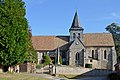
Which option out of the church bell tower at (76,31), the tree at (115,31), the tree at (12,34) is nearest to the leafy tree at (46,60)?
the church bell tower at (76,31)

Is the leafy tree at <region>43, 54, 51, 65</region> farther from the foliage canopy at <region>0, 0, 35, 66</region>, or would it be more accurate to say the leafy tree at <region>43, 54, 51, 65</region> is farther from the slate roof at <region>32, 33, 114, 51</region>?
the foliage canopy at <region>0, 0, 35, 66</region>

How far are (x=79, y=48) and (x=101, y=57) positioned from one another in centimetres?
794

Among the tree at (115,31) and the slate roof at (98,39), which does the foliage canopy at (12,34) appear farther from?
the tree at (115,31)

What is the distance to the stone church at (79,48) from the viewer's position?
2923 inches

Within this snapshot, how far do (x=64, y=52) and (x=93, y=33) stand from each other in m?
11.3

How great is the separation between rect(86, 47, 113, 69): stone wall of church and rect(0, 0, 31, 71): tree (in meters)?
43.8

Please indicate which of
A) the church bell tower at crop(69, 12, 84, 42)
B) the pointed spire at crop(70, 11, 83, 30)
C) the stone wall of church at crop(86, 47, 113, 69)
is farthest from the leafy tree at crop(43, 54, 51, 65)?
the stone wall of church at crop(86, 47, 113, 69)

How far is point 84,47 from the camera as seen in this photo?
74.8 m

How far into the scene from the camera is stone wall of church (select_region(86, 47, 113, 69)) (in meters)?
77.2

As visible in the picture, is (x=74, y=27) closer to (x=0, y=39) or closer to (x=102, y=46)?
(x=102, y=46)

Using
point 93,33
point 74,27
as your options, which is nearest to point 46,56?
point 74,27

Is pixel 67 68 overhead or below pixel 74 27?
below

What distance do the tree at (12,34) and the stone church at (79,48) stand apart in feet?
128

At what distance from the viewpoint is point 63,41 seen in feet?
260
